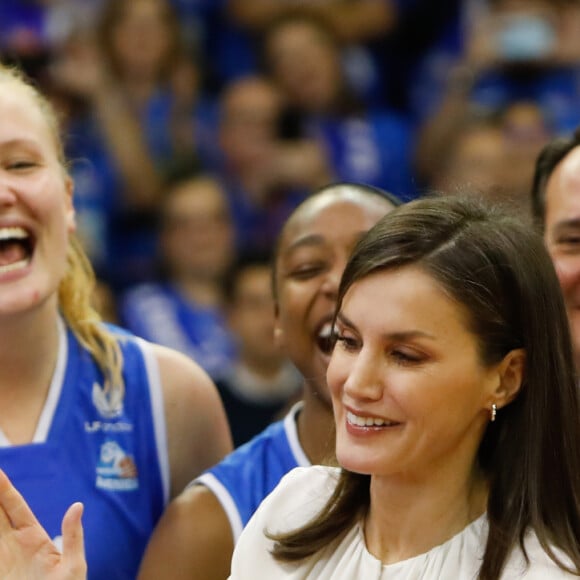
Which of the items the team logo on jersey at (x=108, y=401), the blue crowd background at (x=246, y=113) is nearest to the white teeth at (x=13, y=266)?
the team logo on jersey at (x=108, y=401)

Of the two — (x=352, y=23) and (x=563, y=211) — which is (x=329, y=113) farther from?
(x=563, y=211)

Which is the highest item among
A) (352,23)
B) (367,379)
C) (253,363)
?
(352,23)

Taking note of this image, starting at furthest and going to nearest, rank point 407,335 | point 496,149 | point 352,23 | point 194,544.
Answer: point 352,23, point 496,149, point 194,544, point 407,335

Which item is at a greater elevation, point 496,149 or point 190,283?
point 496,149

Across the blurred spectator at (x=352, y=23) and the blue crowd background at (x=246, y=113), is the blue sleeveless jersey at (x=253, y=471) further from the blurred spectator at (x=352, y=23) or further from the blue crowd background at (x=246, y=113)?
the blurred spectator at (x=352, y=23)

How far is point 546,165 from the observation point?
9.43 feet

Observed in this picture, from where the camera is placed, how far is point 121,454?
105 inches

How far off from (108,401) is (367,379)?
0.96 m

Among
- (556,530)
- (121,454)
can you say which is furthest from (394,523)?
(121,454)

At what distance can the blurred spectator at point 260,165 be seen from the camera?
5.53m

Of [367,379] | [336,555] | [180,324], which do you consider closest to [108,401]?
[336,555]

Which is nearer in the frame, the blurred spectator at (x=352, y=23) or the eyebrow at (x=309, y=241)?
the eyebrow at (x=309, y=241)

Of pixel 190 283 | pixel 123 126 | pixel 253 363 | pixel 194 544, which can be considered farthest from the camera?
pixel 123 126

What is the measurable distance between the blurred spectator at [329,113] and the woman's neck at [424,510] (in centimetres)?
377
